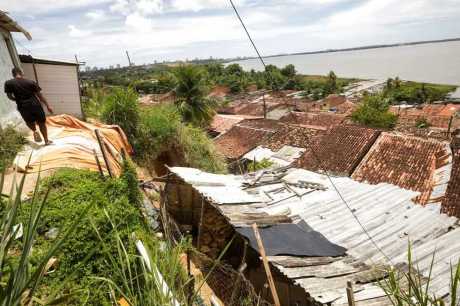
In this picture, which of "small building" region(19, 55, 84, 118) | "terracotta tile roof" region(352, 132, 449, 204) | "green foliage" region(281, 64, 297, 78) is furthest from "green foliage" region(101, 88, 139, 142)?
"green foliage" region(281, 64, 297, 78)

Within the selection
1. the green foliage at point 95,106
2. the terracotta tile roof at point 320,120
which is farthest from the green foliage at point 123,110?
the terracotta tile roof at point 320,120

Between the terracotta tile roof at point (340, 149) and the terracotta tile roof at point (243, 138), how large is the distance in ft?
15.3

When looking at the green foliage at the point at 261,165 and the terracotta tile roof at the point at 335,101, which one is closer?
the green foliage at the point at 261,165

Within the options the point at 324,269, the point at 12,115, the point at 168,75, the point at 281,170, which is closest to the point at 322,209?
the point at 324,269

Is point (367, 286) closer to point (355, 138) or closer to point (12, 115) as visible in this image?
point (12, 115)

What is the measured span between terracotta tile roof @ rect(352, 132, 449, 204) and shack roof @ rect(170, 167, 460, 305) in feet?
5.34

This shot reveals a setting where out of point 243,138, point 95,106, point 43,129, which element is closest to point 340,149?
point 243,138

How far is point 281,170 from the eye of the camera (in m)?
10.4

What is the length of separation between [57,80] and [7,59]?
6.24ft

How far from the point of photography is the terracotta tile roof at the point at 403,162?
34.0ft

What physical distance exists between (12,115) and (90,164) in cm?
302

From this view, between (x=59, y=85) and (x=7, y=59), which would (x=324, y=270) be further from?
(x=59, y=85)

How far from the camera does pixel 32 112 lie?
21.0 ft

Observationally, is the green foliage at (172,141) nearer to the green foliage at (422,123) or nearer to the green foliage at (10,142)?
the green foliage at (10,142)
